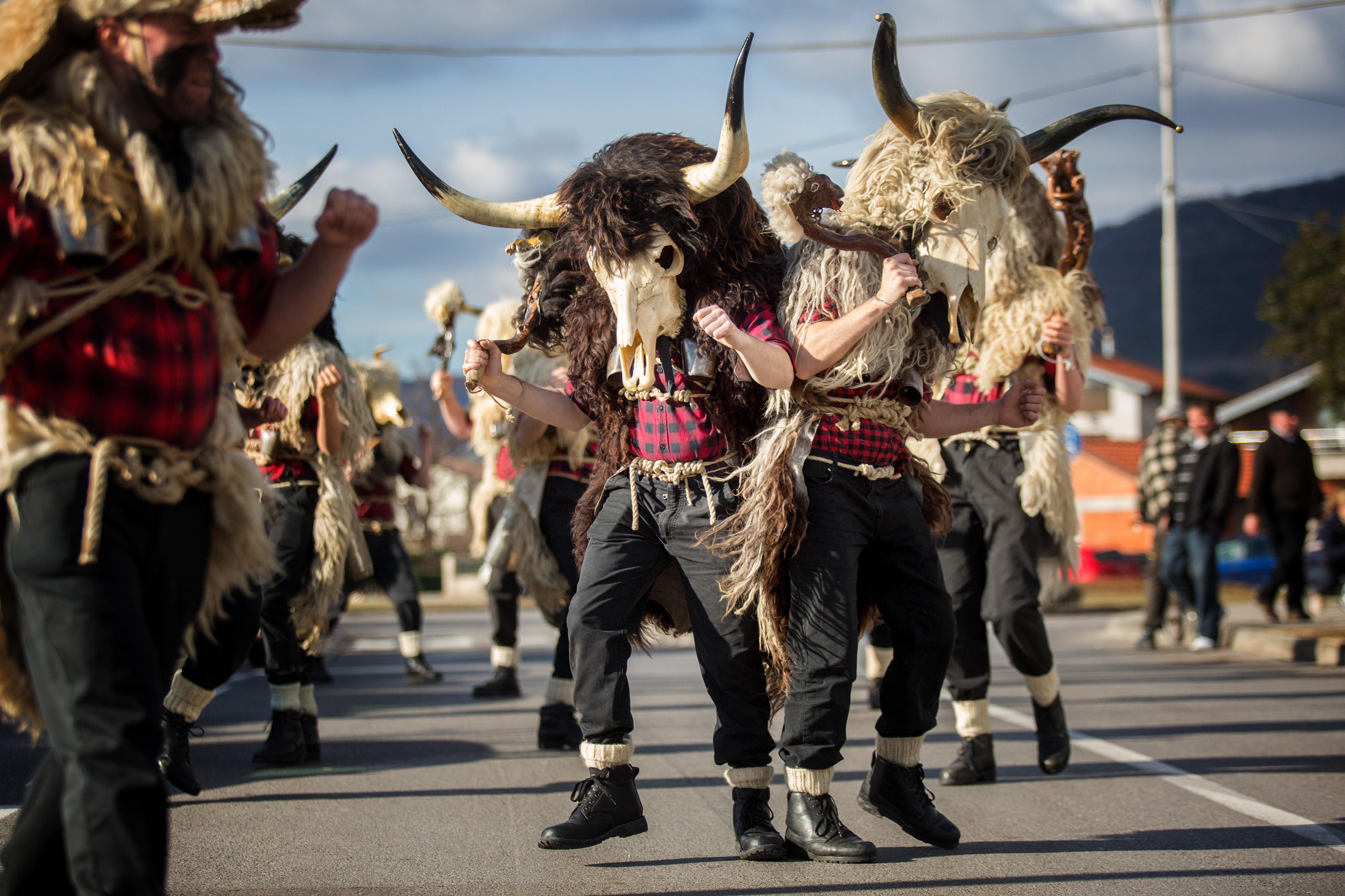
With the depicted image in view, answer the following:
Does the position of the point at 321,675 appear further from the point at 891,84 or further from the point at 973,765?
the point at 891,84

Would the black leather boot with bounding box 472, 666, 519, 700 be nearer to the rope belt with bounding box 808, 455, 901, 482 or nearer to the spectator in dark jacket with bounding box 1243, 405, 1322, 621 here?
the rope belt with bounding box 808, 455, 901, 482

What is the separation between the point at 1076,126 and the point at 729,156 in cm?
130

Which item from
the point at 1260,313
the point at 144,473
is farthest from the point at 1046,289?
the point at 1260,313

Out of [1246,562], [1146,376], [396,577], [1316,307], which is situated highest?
[1146,376]

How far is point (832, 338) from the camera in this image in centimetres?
367

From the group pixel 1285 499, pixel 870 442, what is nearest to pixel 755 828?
pixel 870 442

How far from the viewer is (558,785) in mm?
5148

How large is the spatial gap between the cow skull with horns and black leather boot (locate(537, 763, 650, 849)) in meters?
1.21

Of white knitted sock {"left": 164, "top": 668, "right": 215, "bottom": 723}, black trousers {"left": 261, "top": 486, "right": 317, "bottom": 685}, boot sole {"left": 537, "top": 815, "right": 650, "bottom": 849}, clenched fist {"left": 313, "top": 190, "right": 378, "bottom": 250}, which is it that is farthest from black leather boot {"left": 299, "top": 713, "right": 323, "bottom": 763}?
clenched fist {"left": 313, "top": 190, "right": 378, "bottom": 250}

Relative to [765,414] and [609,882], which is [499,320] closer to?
[765,414]

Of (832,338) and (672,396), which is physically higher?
(832,338)

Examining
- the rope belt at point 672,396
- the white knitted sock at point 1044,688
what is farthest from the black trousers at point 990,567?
the rope belt at point 672,396

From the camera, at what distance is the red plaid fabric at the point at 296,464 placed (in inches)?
223

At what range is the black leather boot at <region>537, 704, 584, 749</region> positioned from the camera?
5.92 meters
